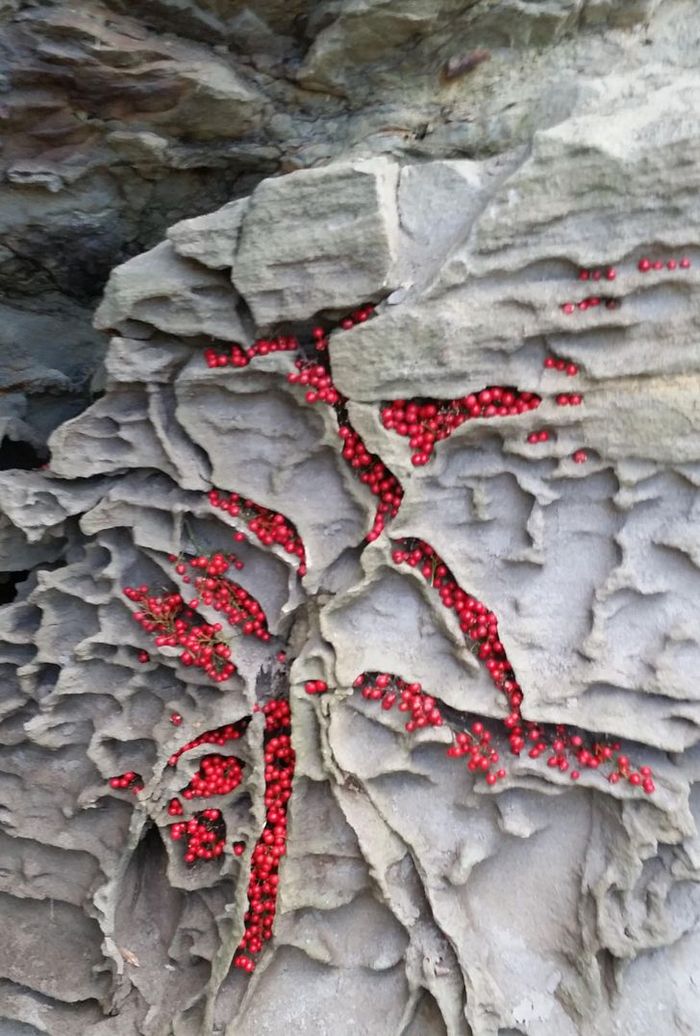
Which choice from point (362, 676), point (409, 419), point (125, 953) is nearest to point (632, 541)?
point (409, 419)

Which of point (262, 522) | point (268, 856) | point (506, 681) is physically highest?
point (262, 522)

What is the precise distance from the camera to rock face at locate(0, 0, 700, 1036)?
2.38m

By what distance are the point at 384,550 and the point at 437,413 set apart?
527 millimetres

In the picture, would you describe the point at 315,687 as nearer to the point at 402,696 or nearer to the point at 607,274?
the point at 402,696

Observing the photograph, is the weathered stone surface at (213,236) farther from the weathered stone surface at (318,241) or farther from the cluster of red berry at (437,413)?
the cluster of red berry at (437,413)

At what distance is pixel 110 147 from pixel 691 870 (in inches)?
151

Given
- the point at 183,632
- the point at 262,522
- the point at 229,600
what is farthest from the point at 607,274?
the point at 183,632

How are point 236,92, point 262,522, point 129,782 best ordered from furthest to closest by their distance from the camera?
point 236,92, point 129,782, point 262,522

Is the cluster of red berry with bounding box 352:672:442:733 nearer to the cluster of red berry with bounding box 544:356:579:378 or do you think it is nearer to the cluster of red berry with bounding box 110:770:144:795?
the cluster of red berry with bounding box 110:770:144:795

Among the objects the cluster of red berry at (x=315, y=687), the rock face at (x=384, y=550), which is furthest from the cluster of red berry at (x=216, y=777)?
the cluster of red berry at (x=315, y=687)

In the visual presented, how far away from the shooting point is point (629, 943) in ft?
7.79

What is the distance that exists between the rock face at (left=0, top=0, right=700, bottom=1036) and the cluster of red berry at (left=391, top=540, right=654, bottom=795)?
0.08 ft

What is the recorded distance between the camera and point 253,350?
2750 millimetres

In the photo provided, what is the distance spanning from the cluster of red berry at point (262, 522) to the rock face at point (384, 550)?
0.06 feet
